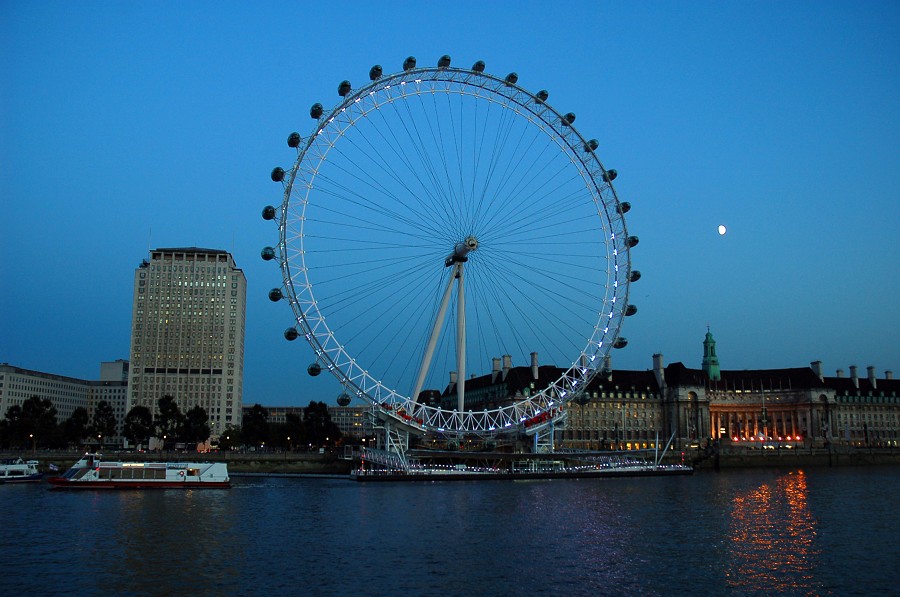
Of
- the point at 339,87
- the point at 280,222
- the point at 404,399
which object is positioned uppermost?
the point at 339,87

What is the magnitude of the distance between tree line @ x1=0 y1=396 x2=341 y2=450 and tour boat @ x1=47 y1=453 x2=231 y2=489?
4554cm

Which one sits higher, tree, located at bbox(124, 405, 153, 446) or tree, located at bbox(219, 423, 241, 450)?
tree, located at bbox(124, 405, 153, 446)

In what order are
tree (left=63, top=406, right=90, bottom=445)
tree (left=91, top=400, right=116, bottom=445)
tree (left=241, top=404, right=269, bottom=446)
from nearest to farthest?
tree (left=63, top=406, right=90, bottom=445)
tree (left=91, top=400, right=116, bottom=445)
tree (left=241, top=404, right=269, bottom=446)

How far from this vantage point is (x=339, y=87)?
6488 cm

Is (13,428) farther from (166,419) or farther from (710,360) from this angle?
(710,360)

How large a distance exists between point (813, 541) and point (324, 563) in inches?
860

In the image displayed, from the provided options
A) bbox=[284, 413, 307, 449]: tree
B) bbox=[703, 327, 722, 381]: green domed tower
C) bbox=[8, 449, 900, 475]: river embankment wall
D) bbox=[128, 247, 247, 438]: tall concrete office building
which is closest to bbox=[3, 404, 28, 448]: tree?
bbox=[8, 449, 900, 475]: river embankment wall

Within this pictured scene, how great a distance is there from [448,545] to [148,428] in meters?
92.9

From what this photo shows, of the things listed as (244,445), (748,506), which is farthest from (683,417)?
(748,506)

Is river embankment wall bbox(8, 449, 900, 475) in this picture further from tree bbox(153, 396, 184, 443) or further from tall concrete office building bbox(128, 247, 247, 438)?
tall concrete office building bbox(128, 247, 247, 438)

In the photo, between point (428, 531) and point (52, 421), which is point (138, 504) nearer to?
point (428, 531)

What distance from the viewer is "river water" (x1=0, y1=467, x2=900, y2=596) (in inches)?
1156

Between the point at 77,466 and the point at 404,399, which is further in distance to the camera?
the point at 404,399

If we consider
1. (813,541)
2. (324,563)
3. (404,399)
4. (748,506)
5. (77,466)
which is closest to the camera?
(324,563)
